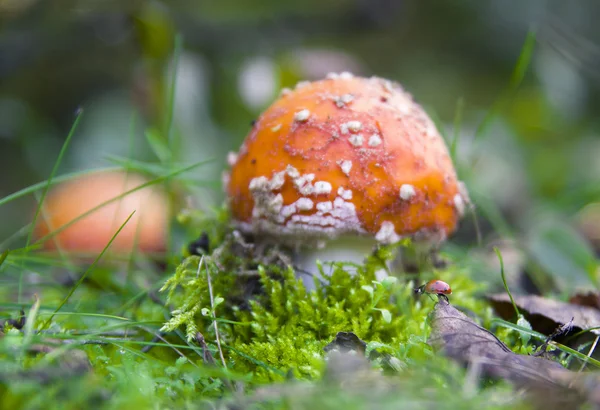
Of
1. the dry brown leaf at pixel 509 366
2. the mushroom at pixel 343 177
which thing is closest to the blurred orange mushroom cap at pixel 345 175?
the mushroom at pixel 343 177

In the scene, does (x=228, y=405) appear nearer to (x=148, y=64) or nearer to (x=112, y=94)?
(x=148, y=64)

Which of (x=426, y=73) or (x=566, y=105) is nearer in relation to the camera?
(x=566, y=105)

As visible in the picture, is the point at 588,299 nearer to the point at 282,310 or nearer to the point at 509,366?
the point at 509,366

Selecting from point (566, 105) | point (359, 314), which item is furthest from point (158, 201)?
point (566, 105)

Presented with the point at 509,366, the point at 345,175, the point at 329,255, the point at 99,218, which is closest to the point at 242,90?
the point at 99,218

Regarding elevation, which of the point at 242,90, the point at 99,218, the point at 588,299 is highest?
the point at 242,90

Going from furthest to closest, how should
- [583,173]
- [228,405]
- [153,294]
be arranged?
1. [583,173]
2. [153,294]
3. [228,405]

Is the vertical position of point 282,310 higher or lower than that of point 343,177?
lower

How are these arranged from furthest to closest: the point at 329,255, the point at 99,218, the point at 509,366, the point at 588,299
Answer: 1. the point at 99,218
2. the point at 588,299
3. the point at 329,255
4. the point at 509,366
